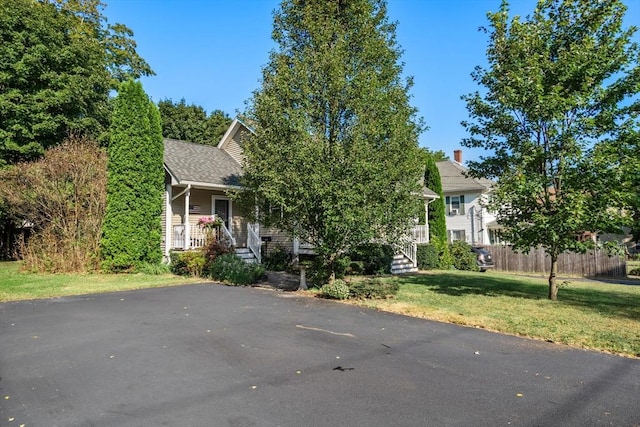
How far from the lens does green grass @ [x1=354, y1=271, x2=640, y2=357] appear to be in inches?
267

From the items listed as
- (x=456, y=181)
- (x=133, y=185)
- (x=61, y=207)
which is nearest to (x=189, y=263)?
(x=133, y=185)

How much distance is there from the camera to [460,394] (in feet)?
14.3

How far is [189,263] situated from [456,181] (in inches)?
1039

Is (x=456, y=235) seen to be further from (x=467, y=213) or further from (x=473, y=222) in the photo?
(x=467, y=213)

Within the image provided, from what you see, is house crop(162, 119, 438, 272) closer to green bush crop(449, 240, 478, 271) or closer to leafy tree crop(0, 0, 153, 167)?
green bush crop(449, 240, 478, 271)

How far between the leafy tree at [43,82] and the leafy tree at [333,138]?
14.2 meters

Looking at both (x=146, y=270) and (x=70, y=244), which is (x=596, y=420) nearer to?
(x=146, y=270)

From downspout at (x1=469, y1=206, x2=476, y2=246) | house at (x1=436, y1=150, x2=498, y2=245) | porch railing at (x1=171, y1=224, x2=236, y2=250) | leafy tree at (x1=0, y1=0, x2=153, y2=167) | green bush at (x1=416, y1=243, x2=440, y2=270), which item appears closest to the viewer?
porch railing at (x1=171, y1=224, x2=236, y2=250)

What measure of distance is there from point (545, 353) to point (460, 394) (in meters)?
2.33

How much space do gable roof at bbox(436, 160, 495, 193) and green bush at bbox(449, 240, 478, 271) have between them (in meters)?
9.52

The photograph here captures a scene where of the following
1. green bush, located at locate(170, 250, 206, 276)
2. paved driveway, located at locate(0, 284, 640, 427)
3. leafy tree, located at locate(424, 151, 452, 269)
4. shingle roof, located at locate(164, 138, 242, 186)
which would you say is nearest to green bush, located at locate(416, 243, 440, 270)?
leafy tree, located at locate(424, 151, 452, 269)

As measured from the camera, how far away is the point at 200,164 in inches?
746

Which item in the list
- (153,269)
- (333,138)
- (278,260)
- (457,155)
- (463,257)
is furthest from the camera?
(457,155)

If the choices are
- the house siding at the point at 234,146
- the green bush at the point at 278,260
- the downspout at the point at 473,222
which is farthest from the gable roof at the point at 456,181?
the green bush at the point at 278,260
